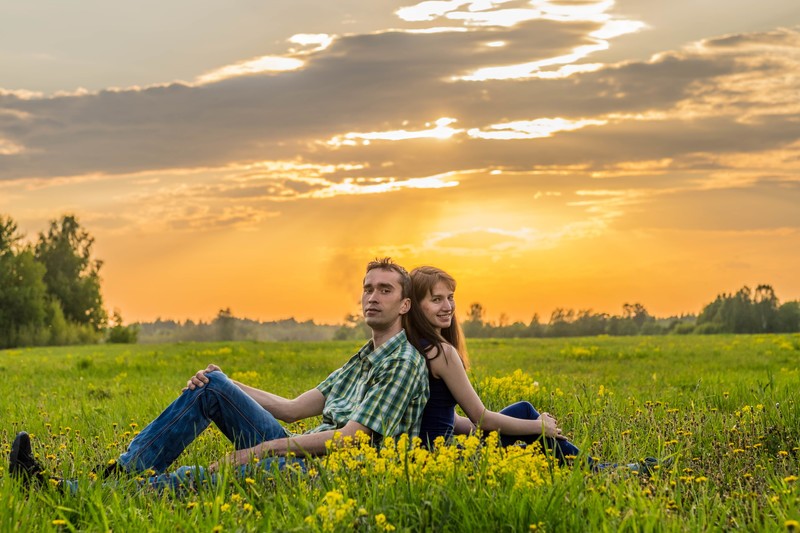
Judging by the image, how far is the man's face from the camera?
6.44 metres

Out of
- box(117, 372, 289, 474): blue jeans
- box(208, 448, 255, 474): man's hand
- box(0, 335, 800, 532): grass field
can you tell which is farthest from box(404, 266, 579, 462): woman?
box(208, 448, 255, 474): man's hand

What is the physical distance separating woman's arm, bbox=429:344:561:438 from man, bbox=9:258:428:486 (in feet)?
0.62

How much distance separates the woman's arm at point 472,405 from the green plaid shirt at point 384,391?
0.17 m

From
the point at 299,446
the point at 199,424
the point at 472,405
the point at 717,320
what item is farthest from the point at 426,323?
the point at 717,320

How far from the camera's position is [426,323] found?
22.0 feet

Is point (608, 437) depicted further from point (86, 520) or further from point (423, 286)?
point (86, 520)

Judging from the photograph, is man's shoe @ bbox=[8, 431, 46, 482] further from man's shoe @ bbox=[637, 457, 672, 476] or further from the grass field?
man's shoe @ bbox=[637, 457, 672, 476]

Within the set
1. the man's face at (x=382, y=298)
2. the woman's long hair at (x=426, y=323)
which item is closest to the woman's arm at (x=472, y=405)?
the woman's long hair at (x=426, y=323)

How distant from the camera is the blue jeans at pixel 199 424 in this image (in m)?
6.27

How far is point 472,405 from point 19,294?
2750 inches

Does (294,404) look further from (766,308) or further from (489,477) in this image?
(766,308)

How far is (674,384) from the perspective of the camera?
538 inches

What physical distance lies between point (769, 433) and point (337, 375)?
4.16 m

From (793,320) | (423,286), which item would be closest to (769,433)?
(423,286)
